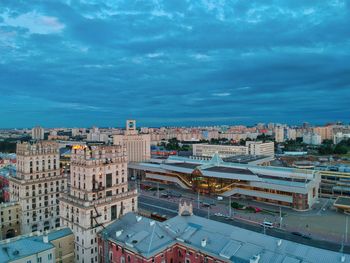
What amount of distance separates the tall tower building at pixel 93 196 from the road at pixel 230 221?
26.8 meters

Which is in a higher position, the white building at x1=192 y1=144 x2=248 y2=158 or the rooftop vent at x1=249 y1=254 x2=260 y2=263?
the white building at x1=192 y1=144 x2=248 y2=158

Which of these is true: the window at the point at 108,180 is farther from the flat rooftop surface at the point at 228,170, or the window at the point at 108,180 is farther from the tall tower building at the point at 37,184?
the flat rooftop surface at the point at 228,170

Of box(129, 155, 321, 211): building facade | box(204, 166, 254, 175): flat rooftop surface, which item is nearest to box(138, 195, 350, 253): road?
box(129, 155, 321, 211): building facade

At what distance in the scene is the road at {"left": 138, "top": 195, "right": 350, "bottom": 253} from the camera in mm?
58531

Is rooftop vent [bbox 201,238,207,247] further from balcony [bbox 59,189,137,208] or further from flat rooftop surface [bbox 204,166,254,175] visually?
flat rooftop surface [bbox 204,166,254,175]

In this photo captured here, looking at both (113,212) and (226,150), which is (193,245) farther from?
(226,150)

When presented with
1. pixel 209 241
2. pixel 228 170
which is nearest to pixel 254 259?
pixel 209 241

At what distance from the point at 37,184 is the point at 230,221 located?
46.2 m

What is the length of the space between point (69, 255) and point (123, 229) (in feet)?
39.0

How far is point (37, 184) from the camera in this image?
67188 millimetres

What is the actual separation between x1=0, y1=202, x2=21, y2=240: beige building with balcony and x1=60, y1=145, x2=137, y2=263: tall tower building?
61.1 ft

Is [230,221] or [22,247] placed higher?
[22,247]

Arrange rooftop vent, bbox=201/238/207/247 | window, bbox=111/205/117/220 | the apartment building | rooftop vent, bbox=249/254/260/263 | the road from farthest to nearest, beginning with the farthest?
the road → window, bbox=111/205/117/220 → rooftop vent, bbox=201/238/207/247 → the apartment building → rooftop vent, bbox=249/254/260/263

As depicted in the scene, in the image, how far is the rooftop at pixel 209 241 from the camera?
36062 millimetres
